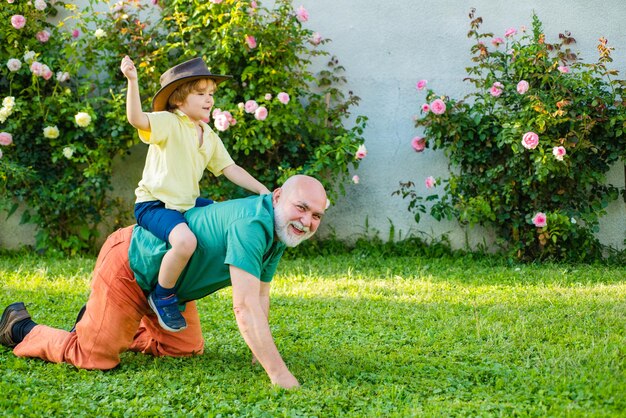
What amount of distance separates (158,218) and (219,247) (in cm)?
42

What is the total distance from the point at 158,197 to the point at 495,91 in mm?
3627

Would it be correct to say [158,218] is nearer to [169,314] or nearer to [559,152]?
[169,314]

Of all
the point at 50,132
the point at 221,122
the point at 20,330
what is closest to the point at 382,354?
the point at 20,330

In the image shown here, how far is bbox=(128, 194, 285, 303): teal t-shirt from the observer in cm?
368

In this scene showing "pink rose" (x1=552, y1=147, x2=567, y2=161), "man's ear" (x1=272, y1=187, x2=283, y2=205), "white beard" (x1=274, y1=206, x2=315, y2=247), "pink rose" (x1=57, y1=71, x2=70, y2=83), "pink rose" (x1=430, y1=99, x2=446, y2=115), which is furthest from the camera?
"pink rose" (x1=57, y1=71, x2=70, y2=83)

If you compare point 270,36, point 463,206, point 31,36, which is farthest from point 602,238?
point 31,36

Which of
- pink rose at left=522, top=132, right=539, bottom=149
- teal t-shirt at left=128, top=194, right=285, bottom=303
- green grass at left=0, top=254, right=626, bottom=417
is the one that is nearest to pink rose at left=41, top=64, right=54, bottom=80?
green grass at left=0, top=254, right=626, bottom=417

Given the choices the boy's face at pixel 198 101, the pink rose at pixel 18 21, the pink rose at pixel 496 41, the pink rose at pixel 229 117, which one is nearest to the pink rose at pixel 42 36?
the pink rose at pixel 18 21

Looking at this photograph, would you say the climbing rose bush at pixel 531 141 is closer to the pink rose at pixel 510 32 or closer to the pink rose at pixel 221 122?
the pink rose at pixel 510 32

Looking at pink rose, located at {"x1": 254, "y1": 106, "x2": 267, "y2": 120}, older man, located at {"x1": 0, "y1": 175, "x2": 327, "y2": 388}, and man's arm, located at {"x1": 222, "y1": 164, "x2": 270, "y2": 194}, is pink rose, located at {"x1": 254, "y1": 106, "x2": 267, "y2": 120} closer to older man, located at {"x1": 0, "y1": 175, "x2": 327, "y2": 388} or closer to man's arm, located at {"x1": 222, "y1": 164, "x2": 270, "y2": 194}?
man's arm, located at {"x1": 222, "y1": 164, "x2": 270, "y2": 194}

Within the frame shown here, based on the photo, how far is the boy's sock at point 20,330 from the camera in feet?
14.3

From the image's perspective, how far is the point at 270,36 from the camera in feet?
23.4

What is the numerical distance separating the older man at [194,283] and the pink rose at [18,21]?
3.50 metres

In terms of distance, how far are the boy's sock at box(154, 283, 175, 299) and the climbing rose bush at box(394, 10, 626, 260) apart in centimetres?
353
